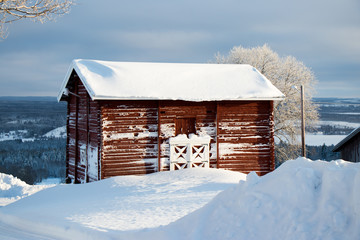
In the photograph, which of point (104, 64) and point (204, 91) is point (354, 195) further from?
point (104, 64)

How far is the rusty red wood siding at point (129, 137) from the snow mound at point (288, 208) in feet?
27.7

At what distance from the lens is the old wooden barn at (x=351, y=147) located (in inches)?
586

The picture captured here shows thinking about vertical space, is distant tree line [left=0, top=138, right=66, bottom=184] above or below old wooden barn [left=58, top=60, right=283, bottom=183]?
below

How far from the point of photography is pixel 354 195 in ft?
18.6

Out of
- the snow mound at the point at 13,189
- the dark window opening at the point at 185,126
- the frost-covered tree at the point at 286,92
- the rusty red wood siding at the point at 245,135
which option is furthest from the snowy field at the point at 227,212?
the frost-covered tree at the point at 286,92

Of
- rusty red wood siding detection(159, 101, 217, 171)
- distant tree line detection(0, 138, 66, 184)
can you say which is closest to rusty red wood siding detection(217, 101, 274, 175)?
rusty red wood siding detection(159, 101, 217, 171)

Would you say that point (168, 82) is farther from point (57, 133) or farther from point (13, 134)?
point (13, 134)

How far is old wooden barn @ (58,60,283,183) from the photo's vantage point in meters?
15.8

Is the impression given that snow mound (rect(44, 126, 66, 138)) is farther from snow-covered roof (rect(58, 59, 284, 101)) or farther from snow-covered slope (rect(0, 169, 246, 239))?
snow-covered slope (rect(0, 169, 246, 239))

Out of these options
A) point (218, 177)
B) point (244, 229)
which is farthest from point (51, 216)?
point (218, 177)

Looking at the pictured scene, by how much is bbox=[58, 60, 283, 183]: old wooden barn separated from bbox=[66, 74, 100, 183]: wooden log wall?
4cm

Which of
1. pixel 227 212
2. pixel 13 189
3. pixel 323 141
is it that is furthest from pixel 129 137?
pixel 323 141

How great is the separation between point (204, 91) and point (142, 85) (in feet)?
8.91

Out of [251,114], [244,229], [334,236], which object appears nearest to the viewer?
[334,236]
